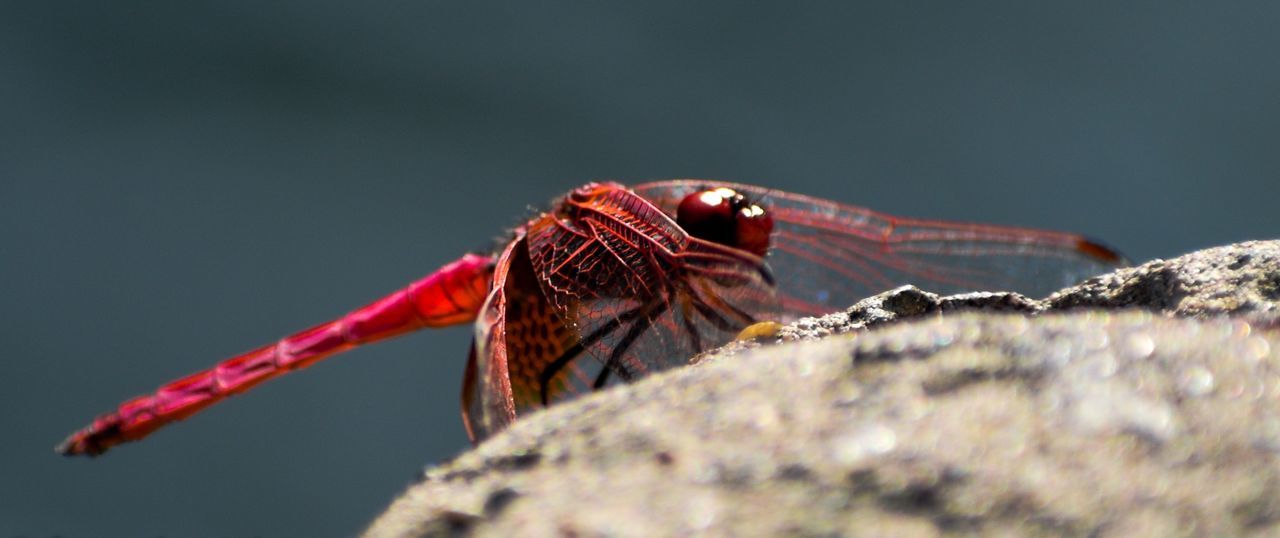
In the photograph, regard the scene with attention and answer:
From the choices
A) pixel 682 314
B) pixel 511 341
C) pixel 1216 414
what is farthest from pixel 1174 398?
pixel 511 341

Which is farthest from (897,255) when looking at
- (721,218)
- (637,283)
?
(637,283)

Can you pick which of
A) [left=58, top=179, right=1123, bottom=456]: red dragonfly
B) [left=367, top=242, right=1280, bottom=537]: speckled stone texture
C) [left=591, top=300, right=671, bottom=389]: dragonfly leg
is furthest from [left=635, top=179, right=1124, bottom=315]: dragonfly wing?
[left=367, top=242, right=1280, bottom=537]: speckled stone texture

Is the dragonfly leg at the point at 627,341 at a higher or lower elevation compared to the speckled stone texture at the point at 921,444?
higher

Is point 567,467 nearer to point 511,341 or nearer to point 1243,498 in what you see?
point 1243,498

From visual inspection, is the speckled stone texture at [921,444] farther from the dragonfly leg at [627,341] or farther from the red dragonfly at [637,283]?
the dragonfly leg at [627,341]

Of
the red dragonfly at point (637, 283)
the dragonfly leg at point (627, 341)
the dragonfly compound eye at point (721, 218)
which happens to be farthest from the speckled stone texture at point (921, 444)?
the dragonfly compound eye at point (721, 218)

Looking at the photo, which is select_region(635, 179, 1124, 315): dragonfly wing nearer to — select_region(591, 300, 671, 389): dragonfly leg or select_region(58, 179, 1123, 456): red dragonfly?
select_region(58, 179, 1123, 456): red dragonfly

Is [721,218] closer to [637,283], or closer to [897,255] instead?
[637,283]

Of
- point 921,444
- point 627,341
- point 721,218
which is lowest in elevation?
point 921,444

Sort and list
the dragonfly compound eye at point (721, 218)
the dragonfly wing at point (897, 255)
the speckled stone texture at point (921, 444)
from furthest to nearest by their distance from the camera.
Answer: the dragonfly wing at point (897, 255)
the dragonfly compound eye at point (721, 218)
the speckled stone texture at point (921, 444)
